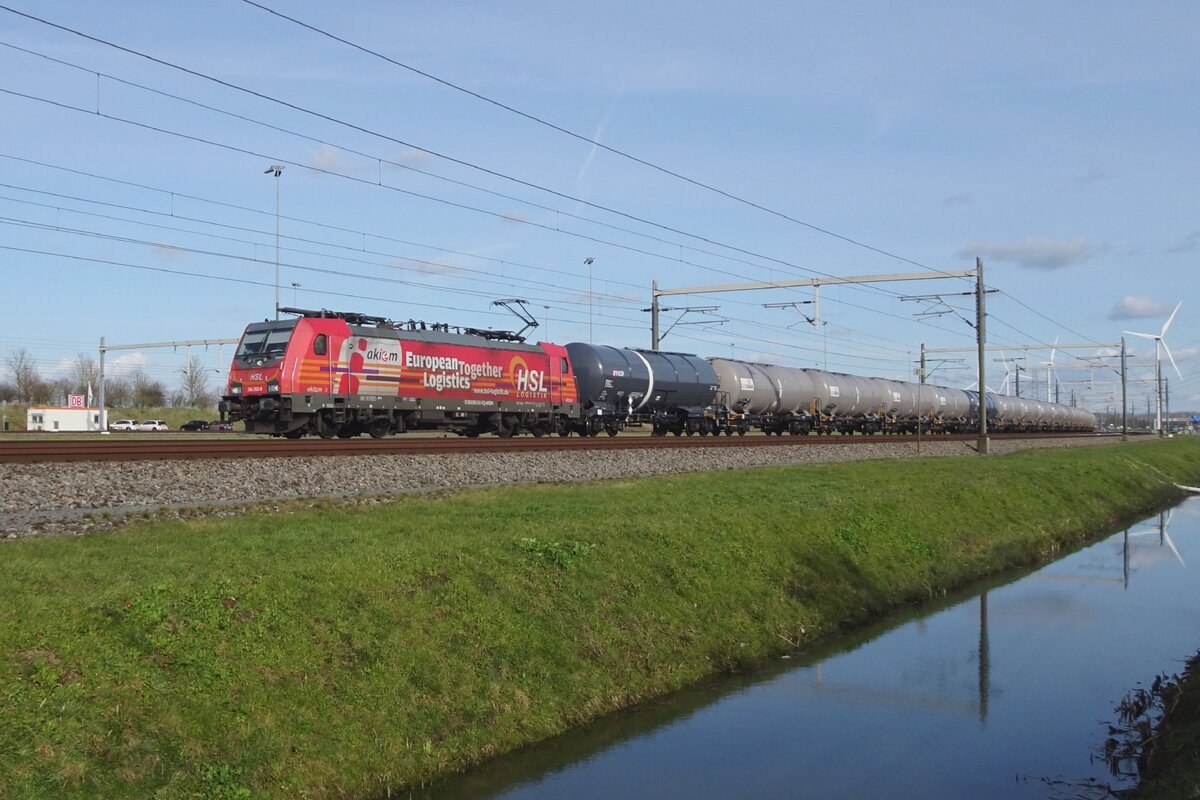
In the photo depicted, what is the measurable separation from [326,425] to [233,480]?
1232cm

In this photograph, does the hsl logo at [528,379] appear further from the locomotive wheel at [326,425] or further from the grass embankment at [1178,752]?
the grass embankment at [1178,752]

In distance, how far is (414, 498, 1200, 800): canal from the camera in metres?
11.1

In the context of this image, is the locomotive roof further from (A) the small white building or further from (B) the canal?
(A) the small white building

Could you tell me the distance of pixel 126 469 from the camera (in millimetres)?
19578

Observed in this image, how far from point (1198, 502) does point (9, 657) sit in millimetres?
49879

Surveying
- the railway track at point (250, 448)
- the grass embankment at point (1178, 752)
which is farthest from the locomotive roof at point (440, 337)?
the grass embankment at point (1178, 752)

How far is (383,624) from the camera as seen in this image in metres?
11.9

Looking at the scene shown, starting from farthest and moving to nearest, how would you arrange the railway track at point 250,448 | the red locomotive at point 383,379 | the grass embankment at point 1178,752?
the red locomotive at point 383,379 < the railway track at point 250,448 < the grass embankment at point 1178,752

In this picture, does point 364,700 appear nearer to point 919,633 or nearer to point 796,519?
point 919,633

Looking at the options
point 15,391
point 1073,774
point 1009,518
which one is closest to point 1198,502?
point 1009,518

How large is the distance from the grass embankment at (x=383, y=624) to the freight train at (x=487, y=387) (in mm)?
10842

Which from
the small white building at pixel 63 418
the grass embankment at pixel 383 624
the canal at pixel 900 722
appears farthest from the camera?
the small white building at pixel 63 418

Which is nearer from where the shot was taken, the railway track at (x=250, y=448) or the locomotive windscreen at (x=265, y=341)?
the railway track at (x=250, y=448)

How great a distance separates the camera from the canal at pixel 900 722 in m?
11.1
